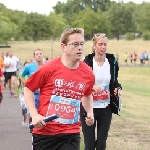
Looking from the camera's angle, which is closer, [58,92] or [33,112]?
[33,112]

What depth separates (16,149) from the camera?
9.48m

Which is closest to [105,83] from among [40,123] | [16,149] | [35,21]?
[40,123]

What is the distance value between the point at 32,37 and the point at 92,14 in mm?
13965

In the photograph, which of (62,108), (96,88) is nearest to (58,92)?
(62,108)

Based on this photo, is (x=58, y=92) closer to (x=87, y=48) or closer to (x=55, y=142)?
(x=55, y=142)

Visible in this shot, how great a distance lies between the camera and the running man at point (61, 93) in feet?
16.9

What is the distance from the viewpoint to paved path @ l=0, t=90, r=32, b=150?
993 cm

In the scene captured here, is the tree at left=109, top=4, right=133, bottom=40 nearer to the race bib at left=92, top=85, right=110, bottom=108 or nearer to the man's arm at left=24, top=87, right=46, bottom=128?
the race bib at left=92, top=85, right=110, bottom=108

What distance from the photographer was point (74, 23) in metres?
116

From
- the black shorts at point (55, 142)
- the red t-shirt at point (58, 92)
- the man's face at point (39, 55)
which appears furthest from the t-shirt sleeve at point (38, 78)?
the man's face at point (39, 55)

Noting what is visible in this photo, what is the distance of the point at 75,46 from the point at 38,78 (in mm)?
478

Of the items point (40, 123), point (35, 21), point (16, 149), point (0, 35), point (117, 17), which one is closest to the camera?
point (40, 123)

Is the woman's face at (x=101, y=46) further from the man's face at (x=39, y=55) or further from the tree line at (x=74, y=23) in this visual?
the tree line at (x=74, y=23)

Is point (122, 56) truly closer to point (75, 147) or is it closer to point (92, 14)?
point (92, 14)
